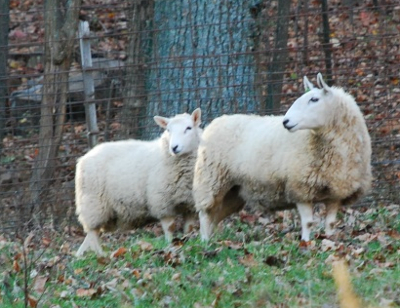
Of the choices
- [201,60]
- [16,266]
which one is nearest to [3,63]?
[201,60]

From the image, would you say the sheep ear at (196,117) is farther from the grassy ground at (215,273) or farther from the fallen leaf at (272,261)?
the fallen leaf at (272,261)

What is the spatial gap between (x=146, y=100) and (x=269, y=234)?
3.11 metres

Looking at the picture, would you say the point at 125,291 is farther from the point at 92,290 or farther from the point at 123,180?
the point at 123,180

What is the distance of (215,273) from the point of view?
6840 mm

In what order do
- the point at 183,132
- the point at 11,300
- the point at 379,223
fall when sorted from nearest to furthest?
1. the point at 11,300
2. the point at 379,223
3. the point at 183,132

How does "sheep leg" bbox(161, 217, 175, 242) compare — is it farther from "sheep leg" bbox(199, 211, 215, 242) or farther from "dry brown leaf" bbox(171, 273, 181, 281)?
"dry brown leaf" bbox(171, 273, 181, 281)

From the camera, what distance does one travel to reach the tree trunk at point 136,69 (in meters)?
11.5

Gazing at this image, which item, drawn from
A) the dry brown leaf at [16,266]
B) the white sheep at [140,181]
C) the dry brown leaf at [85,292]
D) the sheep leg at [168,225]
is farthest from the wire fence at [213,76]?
the dry brown leaf at [85,292]

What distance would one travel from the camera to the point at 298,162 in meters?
8.76

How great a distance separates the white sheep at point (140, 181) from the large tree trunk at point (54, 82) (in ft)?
4.03

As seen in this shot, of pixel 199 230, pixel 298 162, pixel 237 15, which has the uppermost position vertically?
Result: pixel 237 15

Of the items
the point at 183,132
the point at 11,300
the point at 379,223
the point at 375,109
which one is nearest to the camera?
the point at 11,300

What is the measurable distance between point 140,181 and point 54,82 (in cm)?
207

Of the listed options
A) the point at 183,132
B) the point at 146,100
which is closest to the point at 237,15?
the point at 146,100
